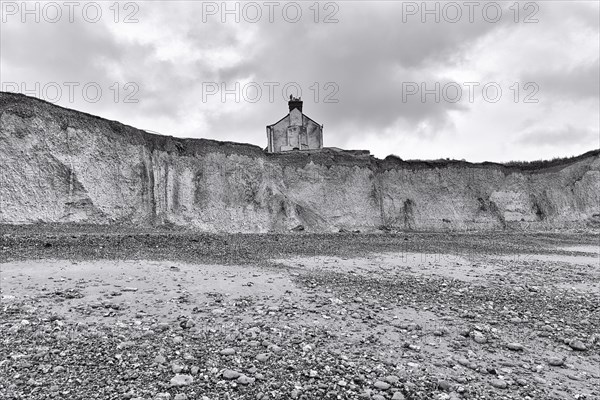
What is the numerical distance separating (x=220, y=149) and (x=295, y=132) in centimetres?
1848

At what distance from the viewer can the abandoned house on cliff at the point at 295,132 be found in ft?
150

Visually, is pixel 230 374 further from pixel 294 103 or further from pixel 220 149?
pixel 294 103

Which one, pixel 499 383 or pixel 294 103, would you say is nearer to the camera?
pixel 499 383

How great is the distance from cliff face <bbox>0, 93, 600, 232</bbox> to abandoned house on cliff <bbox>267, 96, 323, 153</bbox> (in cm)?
1186

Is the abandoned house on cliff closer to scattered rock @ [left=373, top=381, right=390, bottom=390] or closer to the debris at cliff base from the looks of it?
the debris at cliff base

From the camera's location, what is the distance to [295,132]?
1809 inches

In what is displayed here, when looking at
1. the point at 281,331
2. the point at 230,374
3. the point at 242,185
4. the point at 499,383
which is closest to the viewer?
the point at 230,374

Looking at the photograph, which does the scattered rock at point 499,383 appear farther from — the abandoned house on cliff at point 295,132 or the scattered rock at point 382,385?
the abandoned house on cliff at point 295,132

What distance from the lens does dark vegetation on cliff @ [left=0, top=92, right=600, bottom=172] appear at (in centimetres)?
2012

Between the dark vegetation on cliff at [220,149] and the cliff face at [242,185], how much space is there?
0.23 ft

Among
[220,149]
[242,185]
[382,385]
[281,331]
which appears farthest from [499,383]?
[220,149]

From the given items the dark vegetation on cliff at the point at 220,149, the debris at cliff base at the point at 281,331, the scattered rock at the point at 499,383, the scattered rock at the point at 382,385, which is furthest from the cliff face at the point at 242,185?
the scattered rock at the point at 499,383

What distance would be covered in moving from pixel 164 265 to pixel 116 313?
4.17 metres

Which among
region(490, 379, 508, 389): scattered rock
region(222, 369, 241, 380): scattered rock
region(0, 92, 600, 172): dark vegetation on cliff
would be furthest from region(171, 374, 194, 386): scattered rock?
region(0, 92, 600, 172): dark vegetation on cliff
